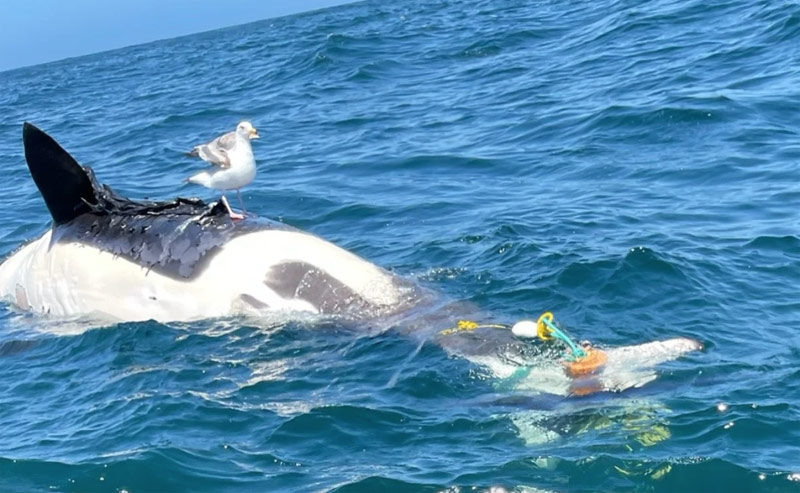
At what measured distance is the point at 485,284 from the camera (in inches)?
472

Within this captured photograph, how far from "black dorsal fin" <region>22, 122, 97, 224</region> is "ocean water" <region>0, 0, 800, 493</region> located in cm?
128

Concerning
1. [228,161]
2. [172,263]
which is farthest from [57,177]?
[228,161]

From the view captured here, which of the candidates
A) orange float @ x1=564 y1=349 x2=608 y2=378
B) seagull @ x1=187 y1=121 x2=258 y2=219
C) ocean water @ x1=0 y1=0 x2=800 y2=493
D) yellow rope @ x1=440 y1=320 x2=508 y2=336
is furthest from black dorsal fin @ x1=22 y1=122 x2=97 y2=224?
orange float @ x1=564 y1=349 x2=608 y2=378

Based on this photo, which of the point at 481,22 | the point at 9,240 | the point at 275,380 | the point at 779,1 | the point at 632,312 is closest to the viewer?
the point at 275,380

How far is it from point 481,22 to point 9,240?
67.0ft

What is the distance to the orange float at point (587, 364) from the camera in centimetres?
893

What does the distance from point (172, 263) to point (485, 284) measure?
327cm

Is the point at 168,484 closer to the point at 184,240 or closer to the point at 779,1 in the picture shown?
the point at 184,240

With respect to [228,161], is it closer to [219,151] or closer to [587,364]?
[219,151]

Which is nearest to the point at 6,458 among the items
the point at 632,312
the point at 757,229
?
the point at 632,312

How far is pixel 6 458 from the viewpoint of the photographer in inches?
353

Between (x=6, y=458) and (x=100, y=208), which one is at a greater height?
(x=100, y=208)

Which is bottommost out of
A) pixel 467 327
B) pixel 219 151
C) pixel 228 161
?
pixel 467 327

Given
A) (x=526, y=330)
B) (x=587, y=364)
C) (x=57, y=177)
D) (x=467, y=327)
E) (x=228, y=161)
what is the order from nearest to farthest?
1. (x=587, y=364)
2. (x=526, y=330)
3. (x=467, y=327)
4. (x=228, y=161)
5. (x=57, y=177)
